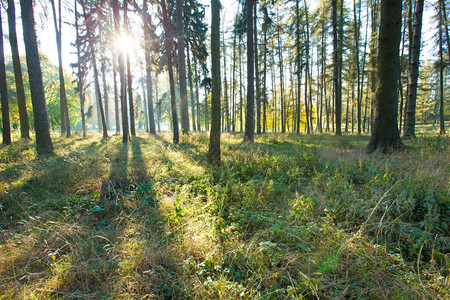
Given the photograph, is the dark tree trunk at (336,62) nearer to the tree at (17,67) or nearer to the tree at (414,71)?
the tree at (414,71)

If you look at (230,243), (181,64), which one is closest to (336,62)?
(181,64)

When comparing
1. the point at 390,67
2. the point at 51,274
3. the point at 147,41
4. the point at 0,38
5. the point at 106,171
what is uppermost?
the point at 147,41

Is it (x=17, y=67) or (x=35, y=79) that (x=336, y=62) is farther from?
(x=17, y=67)

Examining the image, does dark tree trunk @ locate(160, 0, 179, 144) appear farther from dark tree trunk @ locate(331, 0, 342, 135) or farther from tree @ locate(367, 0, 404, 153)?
dark tree trunk @ locate(331, 0, 342, 135)

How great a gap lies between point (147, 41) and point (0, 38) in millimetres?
7068

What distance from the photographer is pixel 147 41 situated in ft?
39.9

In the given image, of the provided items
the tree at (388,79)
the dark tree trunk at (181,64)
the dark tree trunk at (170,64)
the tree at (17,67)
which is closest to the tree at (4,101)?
the tree at (17,67)

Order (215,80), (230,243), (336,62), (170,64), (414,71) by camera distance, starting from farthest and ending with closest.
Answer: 1. (336,62)
2. (170,64)
3. (414,71)
4. (215,80)
5. (230,243)

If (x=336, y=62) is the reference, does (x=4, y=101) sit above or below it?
below

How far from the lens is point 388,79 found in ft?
20.6

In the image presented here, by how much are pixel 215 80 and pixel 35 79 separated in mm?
6765

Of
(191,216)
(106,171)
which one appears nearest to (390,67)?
(191,216)

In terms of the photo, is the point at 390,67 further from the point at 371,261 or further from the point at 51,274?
the point at 51,274

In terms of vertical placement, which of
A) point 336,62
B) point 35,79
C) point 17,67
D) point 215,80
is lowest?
point 215,80
